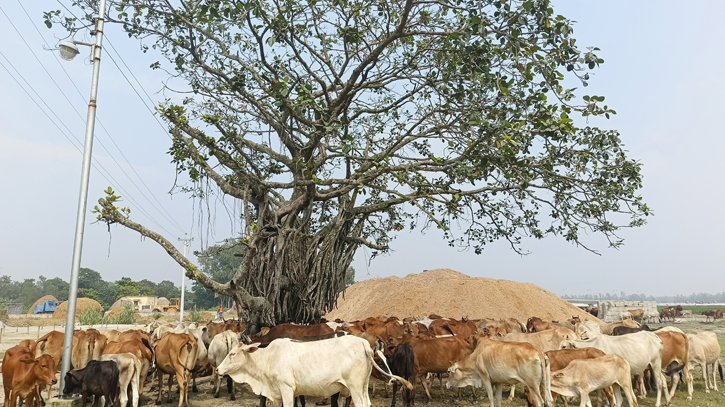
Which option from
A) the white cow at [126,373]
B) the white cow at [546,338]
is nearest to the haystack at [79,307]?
the white cow at [126,373]

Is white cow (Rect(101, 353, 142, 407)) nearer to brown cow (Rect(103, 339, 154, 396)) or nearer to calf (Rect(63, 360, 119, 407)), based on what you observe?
calf (Rect(63, 360, 119, 407))

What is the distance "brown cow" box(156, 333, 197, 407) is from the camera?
31.7 feet

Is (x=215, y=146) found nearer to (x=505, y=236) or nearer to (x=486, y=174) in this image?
(x=486, y=174)

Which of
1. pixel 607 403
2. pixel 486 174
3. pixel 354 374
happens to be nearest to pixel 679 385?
pixel 607 403

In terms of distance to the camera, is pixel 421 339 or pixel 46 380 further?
pixel 421 339

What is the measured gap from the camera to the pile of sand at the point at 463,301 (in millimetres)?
25766

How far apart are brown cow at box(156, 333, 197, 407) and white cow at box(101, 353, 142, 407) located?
42.9 inches

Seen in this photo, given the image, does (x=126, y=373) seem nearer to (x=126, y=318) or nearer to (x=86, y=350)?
(x=86, y=350)

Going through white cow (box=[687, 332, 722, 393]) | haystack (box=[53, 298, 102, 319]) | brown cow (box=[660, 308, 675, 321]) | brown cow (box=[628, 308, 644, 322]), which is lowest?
brown cow (box=[660, 308, 675, 321])

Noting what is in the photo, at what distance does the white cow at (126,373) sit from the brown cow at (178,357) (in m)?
1.09

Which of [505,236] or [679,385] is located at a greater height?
[505,236]

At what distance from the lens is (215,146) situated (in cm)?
1102

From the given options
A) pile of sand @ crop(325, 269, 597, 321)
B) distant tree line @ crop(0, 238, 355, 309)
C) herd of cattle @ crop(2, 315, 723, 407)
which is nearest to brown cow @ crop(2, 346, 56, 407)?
herd of cattle @ crop(2, 315, 723, 407)

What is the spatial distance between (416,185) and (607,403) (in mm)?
6144
